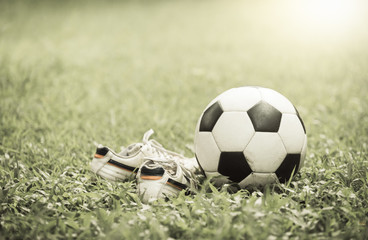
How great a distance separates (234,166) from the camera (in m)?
2.19

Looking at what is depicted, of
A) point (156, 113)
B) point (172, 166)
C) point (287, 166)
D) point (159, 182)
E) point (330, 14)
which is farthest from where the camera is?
point (330, 14)

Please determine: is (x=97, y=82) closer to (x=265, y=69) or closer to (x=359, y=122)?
(x=265, y=69)

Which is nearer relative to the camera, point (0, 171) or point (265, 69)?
point (0, 171)

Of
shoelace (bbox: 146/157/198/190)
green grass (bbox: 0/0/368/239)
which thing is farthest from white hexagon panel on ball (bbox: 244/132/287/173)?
shoelace (bbox: 146/157/198/190)

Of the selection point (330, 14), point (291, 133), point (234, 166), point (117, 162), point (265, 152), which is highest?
point (330, 14)

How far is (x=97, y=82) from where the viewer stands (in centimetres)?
538

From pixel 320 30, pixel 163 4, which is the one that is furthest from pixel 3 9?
pixel 320 30

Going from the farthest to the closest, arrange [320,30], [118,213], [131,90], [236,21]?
1. [236,21]
2. [320,30]
3. [131,90]
4. [118,213]

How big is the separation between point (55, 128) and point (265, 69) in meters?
3.98

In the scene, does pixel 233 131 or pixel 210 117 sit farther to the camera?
pixel 210 117

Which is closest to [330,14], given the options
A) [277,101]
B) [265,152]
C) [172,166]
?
[277,101]

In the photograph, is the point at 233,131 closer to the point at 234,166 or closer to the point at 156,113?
the point at 234,166

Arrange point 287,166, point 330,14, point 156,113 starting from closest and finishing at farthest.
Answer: point 287,166 < point 156,113 < point 330,14

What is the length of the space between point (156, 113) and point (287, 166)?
A: 7.21 feet
